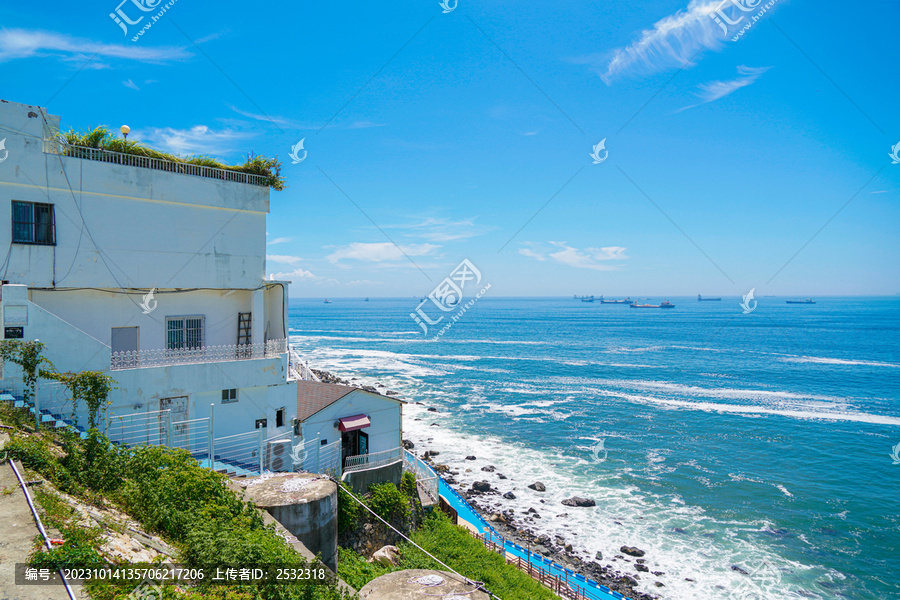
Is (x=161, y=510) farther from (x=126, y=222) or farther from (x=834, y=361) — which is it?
(x=834, y=361)

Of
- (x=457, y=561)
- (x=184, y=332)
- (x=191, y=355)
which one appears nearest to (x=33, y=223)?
(x=184, y=332)

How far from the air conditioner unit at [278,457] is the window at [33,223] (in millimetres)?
8985

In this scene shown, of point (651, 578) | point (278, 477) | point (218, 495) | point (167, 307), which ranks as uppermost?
point (167, 307)

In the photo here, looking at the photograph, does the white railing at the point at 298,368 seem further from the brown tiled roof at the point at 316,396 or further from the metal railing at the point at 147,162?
the metal railing at the point at 147,162

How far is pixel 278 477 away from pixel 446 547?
7787 mm

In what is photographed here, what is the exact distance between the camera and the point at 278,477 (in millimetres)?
12641

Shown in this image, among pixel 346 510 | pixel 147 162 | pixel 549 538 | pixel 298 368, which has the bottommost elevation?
pixel 549 538

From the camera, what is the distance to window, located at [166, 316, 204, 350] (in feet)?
54.6

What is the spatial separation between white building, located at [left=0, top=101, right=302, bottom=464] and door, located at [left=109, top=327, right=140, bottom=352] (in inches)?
1.3

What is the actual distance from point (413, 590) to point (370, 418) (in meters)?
11.2

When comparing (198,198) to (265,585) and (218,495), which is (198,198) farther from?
(265,585)

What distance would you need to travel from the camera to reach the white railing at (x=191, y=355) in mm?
13859

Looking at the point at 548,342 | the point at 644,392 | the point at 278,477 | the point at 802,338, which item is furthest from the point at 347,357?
the point at 802,338

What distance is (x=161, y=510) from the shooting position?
813 cm
